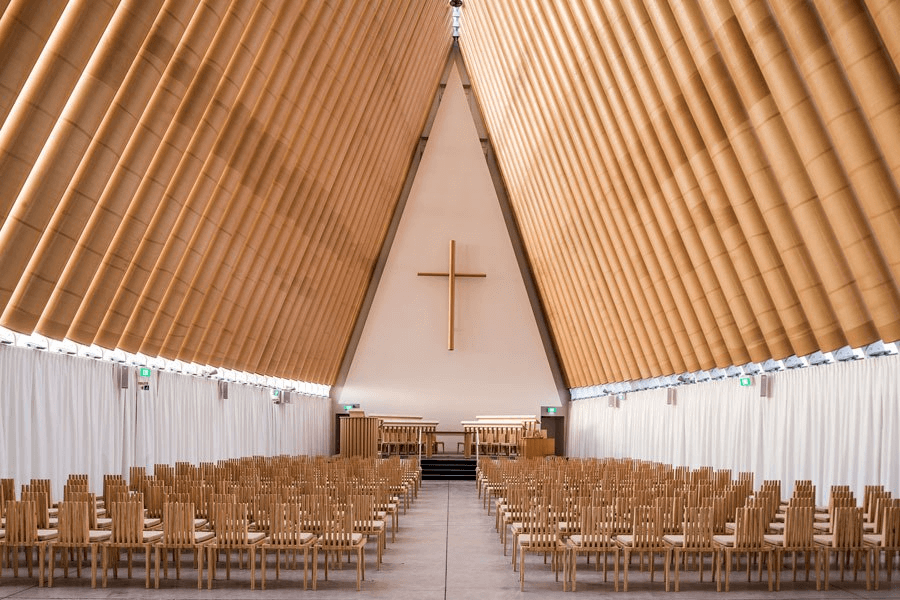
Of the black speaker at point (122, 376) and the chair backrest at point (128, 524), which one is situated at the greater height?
the black speaker at point (122, 376)

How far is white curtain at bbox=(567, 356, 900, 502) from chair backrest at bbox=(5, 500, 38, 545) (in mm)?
11128

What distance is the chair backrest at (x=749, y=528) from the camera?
9.43m

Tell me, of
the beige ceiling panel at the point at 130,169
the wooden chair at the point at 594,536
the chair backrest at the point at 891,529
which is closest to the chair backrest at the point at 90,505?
the beige ceiling panel at the point at 130,169

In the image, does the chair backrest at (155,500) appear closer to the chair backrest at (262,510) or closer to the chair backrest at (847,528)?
the chair backrest at (262,510)

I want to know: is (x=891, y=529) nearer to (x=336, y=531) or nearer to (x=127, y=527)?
(x=336, y=531)

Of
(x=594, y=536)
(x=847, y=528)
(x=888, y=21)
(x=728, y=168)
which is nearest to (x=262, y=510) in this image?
(x=594, y=536)

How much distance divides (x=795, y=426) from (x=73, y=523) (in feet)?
40.3

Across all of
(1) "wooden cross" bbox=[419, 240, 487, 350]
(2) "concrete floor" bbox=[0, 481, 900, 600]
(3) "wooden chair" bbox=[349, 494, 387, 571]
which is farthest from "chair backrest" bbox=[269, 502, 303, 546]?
(1) "wooden cross" bbox=[419, 240, 487, 350]

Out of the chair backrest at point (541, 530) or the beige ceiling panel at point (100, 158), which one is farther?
the beige ceiling panel at point (100, 158)

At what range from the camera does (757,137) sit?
13.2 m

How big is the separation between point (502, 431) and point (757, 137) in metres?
18.2

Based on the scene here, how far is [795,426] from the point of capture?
1653 cm

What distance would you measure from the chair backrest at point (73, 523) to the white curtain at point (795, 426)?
1066 centimetres

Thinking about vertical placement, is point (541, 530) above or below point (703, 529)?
below
